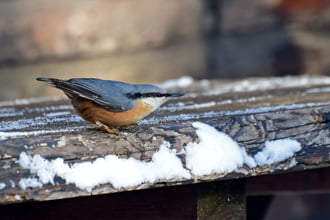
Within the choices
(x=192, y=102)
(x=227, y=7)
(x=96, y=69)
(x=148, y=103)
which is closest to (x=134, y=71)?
(x=96, y=69)

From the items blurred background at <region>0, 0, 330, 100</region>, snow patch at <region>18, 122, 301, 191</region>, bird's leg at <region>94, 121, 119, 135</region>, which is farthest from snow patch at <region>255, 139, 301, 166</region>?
blurred background at <region>0, 0, 330, 100</region>

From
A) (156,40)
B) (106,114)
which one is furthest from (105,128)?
(156,40)

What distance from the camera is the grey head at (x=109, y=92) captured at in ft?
6.48

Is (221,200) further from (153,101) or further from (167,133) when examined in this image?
(153,101)

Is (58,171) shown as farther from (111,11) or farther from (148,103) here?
(111,11)

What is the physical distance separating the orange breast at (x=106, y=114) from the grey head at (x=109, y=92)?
0.01m

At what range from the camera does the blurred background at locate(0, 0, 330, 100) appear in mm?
Answer: 3645

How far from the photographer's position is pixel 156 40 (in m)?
3.89

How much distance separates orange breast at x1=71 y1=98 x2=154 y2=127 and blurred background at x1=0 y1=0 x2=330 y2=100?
171 centimetres

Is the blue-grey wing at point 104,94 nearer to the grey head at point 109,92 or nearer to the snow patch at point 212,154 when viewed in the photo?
the grey head at point 109,92

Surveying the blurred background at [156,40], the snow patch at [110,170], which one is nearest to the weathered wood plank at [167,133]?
the snow patch at [110,170]

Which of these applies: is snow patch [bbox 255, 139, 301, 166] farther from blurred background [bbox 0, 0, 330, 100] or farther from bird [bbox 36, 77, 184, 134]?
blurred background [bbox 0, 0, 330, 100]

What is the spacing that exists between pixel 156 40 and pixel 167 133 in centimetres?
217

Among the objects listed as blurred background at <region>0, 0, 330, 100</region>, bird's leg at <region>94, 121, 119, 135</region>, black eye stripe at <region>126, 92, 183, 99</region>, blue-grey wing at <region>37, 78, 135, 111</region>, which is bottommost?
bird's leg at <region>94, 121, 119, 135</region>
